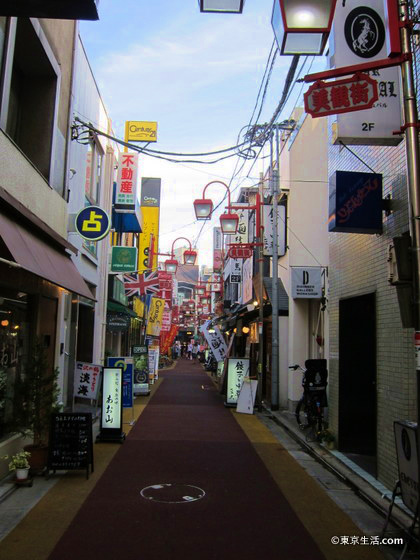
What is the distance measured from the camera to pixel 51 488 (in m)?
6.94

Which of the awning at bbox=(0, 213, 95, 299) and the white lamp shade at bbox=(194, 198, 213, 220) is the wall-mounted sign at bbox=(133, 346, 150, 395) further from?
the awning at bbox=(0, 213, 95, 299)

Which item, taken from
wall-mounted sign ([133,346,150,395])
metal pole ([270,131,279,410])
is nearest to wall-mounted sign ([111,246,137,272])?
wall-mounted sign ([133,346,150,395])

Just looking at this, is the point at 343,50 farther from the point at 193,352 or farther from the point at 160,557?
the point at 193,352

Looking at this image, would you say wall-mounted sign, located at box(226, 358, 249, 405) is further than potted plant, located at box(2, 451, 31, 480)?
Yes

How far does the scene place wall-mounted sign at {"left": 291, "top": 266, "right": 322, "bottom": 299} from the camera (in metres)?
13.5

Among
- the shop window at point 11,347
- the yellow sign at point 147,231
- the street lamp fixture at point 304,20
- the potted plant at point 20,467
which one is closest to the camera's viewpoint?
the street lamp fixture at point 304,20

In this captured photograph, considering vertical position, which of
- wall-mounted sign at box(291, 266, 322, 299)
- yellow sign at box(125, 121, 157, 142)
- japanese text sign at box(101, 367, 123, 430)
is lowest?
japanese text sign at box(101, 367, 123, 430)

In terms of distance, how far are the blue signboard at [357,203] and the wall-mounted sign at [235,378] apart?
994 cm

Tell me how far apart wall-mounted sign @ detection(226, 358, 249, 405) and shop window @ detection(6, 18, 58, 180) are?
990 cm

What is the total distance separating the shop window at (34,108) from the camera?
9.28 meters

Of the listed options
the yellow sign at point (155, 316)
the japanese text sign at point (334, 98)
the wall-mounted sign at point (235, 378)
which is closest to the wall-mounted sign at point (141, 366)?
the wall-mounted sign at point (235, 378)

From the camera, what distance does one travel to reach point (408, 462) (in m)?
4.89

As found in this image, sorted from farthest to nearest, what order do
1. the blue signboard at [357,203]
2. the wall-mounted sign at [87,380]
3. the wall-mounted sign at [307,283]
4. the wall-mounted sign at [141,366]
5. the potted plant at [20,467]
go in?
1. the wall-mounted sign at [141,366]
2. the wall-mounted sign at [307,283]
3. the wall-mounted sign at [87,380]
4. the blue signboard at [357,203]
5. the potted plant at [20,467]

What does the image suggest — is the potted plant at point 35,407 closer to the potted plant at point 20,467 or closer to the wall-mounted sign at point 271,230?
the potted plant at point 20,467
